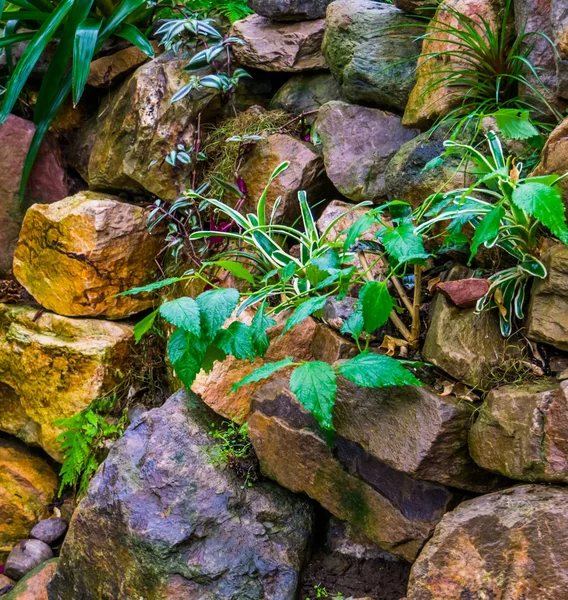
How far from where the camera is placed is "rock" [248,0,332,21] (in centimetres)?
293

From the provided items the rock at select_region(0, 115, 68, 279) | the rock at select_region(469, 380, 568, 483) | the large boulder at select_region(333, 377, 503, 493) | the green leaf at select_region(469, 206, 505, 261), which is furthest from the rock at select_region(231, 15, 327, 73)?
the rock at select_region(469, 380, 568, 483)

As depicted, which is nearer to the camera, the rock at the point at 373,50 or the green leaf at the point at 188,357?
the green leaf at the point at 188,357

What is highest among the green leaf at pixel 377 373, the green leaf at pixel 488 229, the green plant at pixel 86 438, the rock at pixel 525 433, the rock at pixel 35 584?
the green leaf at pixel 488 229

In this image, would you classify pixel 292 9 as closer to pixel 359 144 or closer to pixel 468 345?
pixel 359 144

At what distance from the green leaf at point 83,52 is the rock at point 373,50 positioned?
1.18m

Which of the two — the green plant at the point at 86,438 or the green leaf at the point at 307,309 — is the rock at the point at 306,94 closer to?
the green leaf at the point at 307,309

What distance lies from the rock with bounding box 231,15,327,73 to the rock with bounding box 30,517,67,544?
104 inches

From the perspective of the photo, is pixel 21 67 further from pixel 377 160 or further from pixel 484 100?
pixel 484 100

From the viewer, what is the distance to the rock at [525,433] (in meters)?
1.35

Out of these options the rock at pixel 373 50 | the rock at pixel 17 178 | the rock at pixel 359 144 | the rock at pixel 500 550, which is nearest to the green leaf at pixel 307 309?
the rock at pixel 500 550

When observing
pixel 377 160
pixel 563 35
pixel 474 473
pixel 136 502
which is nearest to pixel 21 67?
pixel 377 160

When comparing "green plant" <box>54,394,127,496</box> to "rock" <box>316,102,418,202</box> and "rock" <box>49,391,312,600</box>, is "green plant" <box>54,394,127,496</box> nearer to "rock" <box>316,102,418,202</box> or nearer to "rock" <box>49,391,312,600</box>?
"rock" <box>49,391,312,600</box>

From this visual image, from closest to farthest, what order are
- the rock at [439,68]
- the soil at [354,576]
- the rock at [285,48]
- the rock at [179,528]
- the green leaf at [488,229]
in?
the green leaf at [488,229]
the soil at [354,576]
the rock at [179,528]
the rock at [439,68]
the rock at [285,48]

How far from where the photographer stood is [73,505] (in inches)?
126
